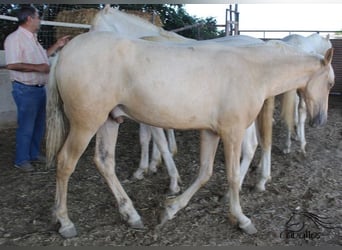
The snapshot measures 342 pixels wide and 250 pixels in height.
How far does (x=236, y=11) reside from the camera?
32.4 ft

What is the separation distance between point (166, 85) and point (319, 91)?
127 centimetres

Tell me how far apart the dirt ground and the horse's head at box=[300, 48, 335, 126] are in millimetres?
877

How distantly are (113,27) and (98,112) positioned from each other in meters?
1.50

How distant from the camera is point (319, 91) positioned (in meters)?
3.08

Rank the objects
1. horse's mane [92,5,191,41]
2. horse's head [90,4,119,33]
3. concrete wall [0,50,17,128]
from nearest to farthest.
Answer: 1. horse's head [90,4,119,33]
2. horse's mane [92,5,191,41]
3. concrete wall [0,50,17,128]

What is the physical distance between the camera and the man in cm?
409

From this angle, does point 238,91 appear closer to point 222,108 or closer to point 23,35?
point 222,108

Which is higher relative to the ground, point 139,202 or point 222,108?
point 222,108

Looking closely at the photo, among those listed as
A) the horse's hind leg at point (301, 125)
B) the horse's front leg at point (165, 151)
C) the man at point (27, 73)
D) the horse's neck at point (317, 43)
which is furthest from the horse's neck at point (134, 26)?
the horse's neck at point (317, 43)

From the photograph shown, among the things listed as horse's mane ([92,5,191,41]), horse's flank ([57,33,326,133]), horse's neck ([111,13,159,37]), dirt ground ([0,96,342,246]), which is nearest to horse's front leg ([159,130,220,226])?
dirt ground ([0,96,342,246])

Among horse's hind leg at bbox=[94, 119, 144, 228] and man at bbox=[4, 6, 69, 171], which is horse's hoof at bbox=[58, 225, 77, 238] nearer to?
horse's hind leg at bbox=[94, 119, 144, 228]

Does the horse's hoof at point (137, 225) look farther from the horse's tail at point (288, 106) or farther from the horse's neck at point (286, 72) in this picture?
the horse's tail at point (288, 106)

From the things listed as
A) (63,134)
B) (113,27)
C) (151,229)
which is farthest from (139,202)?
(113,27)

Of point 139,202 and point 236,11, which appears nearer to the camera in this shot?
point 139,202
